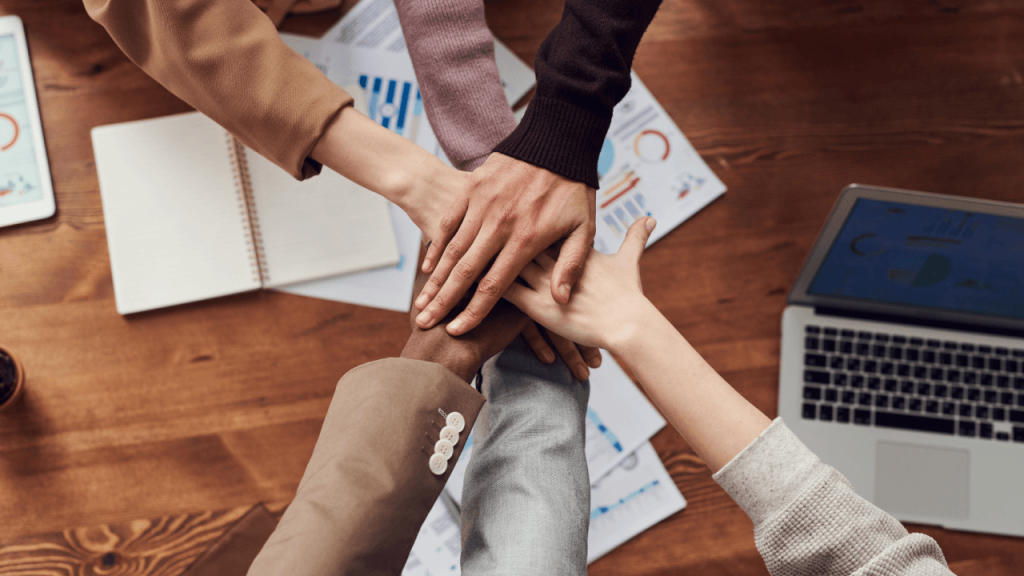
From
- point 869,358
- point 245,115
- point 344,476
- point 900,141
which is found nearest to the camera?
point 344,476

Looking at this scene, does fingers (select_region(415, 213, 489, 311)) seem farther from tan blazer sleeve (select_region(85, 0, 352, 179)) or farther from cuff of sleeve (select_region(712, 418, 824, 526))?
cuff of sleeve (select_region(712, 418, 824, 526))

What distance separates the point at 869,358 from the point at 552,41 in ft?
2.06

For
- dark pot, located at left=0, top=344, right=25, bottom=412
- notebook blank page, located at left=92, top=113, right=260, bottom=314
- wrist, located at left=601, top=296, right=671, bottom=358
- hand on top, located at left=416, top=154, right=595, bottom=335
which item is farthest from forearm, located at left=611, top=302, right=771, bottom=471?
dark pot, located at left=0, top=344, right=25, bottom=412

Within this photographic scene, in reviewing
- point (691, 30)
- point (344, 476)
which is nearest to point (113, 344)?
point (344, 476)

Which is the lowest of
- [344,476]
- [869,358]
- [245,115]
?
[869,358]

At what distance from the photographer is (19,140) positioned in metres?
0.96

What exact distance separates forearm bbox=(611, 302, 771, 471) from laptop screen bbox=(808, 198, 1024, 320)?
0.22 m

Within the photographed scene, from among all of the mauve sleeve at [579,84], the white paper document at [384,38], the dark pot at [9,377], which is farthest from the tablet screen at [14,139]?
the mauve sleeve at [579,84]

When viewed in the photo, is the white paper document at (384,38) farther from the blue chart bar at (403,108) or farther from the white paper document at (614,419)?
the white paper document at (614,419)

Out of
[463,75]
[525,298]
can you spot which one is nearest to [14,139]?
[463,75]

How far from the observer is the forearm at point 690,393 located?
0.71 meters

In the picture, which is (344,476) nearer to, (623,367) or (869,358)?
(623,367)

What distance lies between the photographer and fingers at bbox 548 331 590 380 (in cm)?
84

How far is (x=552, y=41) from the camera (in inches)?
31.8
